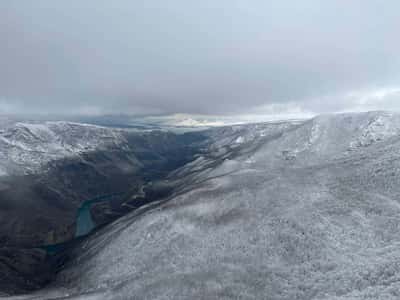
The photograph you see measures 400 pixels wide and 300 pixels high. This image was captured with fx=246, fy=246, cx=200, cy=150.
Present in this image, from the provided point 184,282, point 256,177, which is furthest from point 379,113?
point 184,282

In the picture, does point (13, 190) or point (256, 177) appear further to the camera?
point (13, 190)

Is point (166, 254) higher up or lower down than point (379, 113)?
lower down

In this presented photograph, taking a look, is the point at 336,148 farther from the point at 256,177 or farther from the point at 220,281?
the point at 220,281

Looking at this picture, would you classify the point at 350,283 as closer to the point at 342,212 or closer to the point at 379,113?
the point at 342,212

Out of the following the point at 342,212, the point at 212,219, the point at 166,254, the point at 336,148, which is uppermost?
the point at 336,148

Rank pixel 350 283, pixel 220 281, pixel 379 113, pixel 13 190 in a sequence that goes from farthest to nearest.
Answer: pixel 13 190, pixel 379 113, pixel 220 281, pixel 350 283

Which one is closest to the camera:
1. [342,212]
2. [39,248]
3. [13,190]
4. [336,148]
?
[342,212]

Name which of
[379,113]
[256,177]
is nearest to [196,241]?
[256,177]
